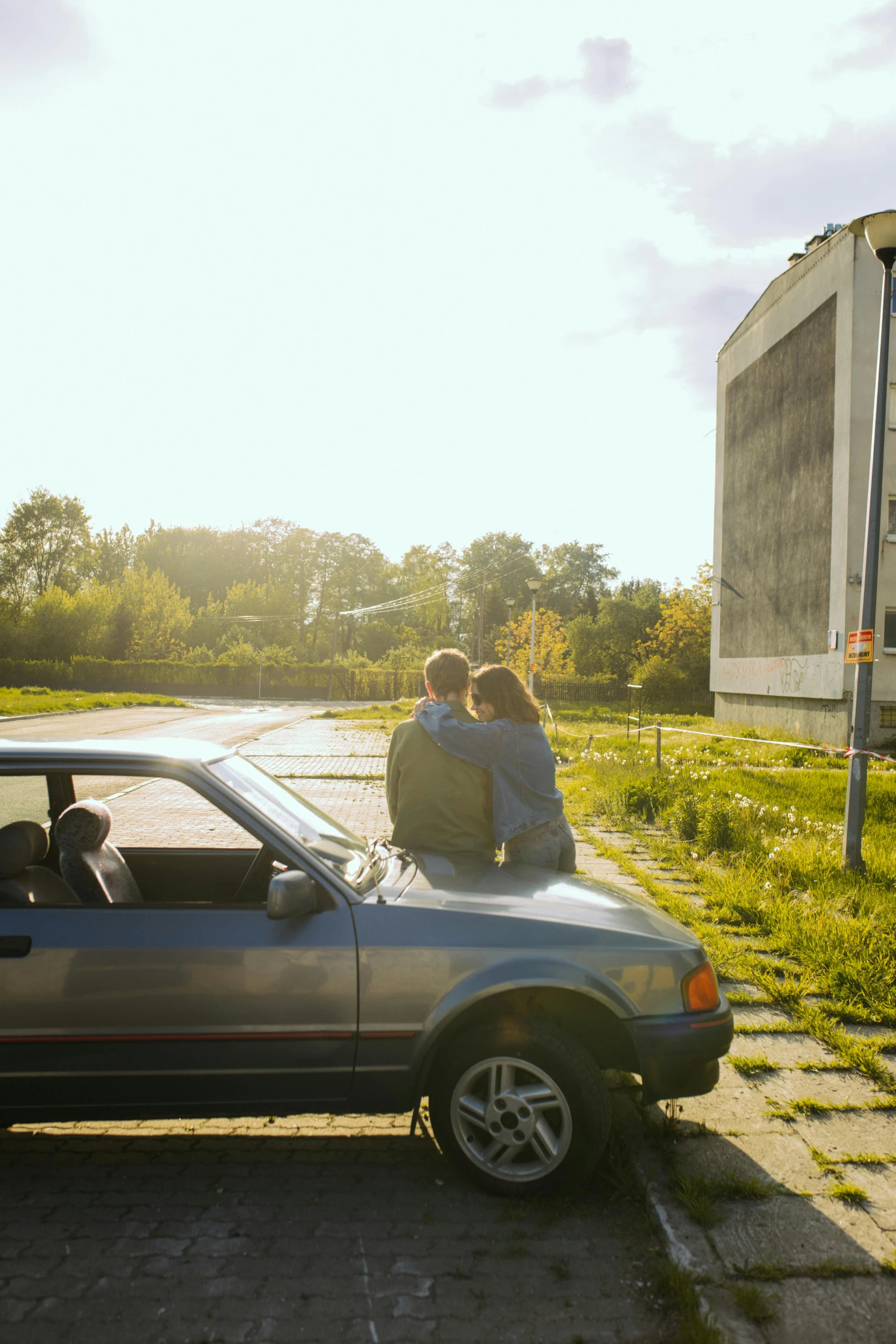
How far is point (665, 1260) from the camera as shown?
2.68 metres

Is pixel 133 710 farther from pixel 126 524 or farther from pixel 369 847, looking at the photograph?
pixel 126 524

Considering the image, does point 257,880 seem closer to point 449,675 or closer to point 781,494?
point 449,675

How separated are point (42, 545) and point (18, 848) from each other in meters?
91.6

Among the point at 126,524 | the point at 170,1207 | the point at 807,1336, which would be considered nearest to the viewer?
the point at 807,1336

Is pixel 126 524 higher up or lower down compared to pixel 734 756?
higher up

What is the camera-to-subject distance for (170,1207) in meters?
2.99

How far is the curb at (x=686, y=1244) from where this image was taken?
2.42 meters

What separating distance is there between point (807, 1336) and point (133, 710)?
136 feet

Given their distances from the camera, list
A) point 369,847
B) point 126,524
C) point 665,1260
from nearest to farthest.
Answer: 1. point 665,1260
2. point 369,847
3. point 126,524

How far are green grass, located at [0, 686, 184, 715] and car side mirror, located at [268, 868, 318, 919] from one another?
33.3m

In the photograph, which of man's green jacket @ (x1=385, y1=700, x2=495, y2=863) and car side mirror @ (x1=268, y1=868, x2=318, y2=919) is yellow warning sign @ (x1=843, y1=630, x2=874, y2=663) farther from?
car side mirror @ (x1=268, y1=868, x2=318, y2=919)

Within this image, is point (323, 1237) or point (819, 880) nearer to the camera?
point (323, 1237)

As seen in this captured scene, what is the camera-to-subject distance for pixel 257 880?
3736 millimetres

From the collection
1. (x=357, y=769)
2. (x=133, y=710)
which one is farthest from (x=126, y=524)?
(x=357, y=769)
